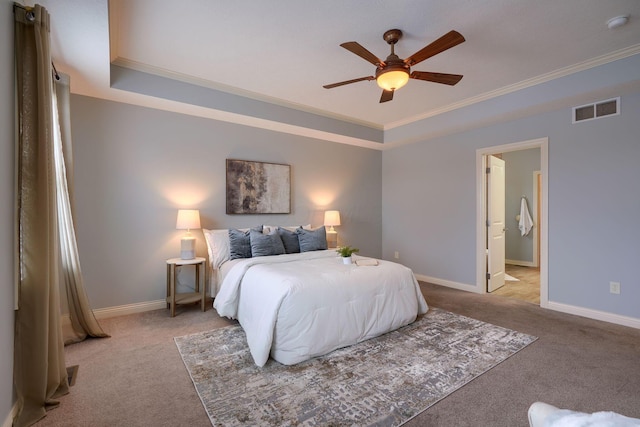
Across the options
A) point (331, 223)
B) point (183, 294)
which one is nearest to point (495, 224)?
point (331, 223)

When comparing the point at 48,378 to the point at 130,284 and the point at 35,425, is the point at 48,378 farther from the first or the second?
the point at 130,284

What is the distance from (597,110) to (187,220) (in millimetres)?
4801

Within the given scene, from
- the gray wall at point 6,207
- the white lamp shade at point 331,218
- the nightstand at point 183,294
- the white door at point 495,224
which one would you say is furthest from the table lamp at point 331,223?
the gray wall at point 6,207

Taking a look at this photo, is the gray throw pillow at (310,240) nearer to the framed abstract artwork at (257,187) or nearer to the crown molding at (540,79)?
the framed abstract artwork at (257,187)

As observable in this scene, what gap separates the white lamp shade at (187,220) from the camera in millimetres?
3486

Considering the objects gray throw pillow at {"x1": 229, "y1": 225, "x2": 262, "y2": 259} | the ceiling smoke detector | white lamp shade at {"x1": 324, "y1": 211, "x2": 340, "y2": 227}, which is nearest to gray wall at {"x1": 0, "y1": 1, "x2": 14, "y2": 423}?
gray throw pillow at {"x1": 229, "y1": 225, "x2": 262, "y2": 259}

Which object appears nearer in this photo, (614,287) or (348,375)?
(348,375)

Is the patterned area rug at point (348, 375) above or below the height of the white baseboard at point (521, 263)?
above

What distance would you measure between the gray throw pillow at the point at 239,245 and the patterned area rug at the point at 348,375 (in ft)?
3.02

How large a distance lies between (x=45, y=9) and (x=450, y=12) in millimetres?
2729

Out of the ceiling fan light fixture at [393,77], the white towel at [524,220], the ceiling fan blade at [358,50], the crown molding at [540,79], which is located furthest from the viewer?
the white towel at [524,220]

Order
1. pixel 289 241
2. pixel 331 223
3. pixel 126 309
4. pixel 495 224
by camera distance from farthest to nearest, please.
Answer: pixel 331 223 → pixel 495 224 → pixel 289 241 → pixel 126 309

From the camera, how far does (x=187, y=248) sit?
11.5 feet

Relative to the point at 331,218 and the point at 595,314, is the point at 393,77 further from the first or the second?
the point at 595,314
